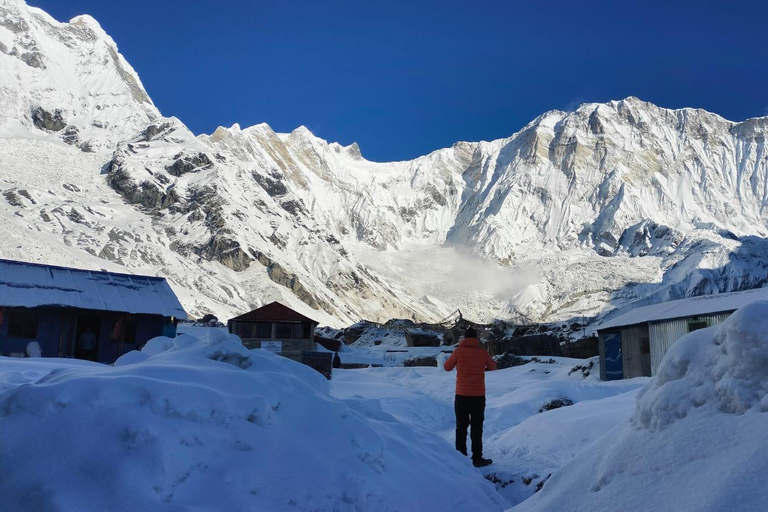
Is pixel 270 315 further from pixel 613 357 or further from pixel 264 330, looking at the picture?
pixel 613 357

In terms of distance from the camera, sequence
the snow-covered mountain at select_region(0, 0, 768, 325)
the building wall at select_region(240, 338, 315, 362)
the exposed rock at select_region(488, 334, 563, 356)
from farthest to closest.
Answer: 1. the snow-covered mountain at select_region(0, 0, 768, 325)
2. the exposed rock at select_region(488, 334, 563, 356)
3. the building wall at select_region(240, 338, 315, 362)

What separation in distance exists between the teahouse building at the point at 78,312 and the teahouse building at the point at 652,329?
16.8 m

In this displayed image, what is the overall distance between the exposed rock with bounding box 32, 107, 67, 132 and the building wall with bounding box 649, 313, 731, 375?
143 meters

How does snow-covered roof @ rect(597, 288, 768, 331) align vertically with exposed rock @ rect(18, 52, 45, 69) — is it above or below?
below

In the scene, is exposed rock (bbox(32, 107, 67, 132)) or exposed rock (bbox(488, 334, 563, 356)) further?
exposed rock (bbox(32, 107, 67, 132))

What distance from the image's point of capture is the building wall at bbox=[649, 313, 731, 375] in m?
20.8

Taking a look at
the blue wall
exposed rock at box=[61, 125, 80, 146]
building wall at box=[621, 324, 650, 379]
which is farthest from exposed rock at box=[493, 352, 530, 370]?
exposed rock at box=[61, 125, 80, 146]

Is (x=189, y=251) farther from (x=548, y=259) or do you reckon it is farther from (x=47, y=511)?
(x=47, y=511)

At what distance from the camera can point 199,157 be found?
138m

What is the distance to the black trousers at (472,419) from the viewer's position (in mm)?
7926

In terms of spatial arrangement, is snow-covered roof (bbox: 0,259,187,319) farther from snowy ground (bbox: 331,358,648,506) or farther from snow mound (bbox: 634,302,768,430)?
snow mound (bbox: 634,302,768,430)

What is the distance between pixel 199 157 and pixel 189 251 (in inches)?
1317

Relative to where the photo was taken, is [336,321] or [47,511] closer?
[47,511]

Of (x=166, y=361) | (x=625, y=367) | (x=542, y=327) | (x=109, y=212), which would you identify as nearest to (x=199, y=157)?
(x=109, y=212)
